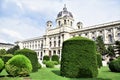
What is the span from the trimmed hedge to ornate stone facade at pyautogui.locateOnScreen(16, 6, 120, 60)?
45935 millimetres

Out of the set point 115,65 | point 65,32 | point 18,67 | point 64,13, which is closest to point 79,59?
point 18,67

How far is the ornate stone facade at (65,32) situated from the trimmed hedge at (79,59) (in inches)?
1808

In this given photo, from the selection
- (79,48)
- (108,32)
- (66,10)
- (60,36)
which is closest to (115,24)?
(108,32)

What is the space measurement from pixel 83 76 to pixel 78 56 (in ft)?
5.48

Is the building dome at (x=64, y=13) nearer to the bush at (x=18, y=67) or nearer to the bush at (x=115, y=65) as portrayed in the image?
the bush at (x=115, y=65)

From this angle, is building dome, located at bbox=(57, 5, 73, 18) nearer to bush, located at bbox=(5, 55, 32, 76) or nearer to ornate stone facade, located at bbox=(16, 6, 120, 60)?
ornate stone facade, located at bbox=(16, 6, 120, 60)

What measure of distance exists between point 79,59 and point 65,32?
58.0 meters

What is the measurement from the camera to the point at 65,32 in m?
74.6

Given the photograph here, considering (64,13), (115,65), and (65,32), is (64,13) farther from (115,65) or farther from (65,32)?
(115,65)

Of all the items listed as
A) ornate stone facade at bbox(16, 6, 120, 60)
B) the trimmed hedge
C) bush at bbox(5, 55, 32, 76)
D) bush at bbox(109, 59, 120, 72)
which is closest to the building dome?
ornate stone facade at bbox(16, 6, 120, 60)

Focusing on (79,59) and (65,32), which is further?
(65,32)

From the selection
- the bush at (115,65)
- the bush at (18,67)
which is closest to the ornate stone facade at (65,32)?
the bush at (115,65)

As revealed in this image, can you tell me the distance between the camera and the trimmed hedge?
1647 cm

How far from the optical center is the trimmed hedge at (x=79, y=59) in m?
16.5
